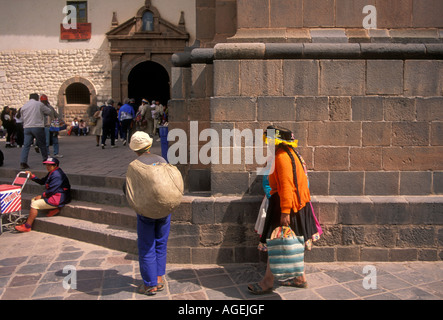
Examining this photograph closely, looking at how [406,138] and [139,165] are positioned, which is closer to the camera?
[139,165]

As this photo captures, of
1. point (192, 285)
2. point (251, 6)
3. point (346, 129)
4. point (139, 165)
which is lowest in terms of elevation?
point (192, 285)

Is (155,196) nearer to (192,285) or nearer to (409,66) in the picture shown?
(192,285)

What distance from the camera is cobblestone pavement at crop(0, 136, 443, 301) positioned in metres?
4.26

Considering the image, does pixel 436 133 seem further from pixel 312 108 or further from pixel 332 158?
pixel 312 108

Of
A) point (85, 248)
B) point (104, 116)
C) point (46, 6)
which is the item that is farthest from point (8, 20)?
point (85, 248)

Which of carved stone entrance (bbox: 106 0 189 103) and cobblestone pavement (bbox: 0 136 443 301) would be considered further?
carved stone entrance (bbox: 106 0 189 103)

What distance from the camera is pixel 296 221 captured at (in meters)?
4.14

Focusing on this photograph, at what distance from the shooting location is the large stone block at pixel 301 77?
5.26 m

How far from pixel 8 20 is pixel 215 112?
69.1ft

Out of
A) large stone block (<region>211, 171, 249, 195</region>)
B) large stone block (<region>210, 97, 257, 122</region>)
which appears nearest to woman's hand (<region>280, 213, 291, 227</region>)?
large stone block (<region>211, 171, 249, 195</region>)

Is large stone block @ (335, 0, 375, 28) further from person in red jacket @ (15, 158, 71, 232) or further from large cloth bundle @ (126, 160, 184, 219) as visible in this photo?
person in red jacket @ (15, 158, 71, 232)

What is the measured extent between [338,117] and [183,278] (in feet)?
9.12

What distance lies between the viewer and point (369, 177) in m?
5.36

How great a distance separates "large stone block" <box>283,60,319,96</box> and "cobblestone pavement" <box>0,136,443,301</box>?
220cm
